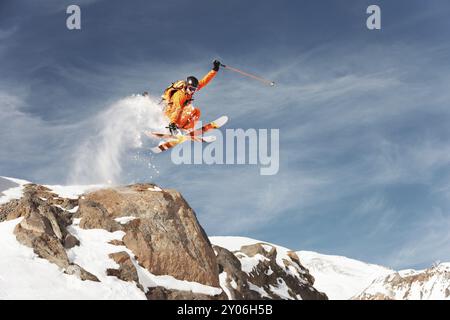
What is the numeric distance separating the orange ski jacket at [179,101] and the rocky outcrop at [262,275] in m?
37.7

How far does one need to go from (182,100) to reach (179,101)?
0.19m

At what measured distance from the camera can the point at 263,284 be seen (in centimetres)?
7850

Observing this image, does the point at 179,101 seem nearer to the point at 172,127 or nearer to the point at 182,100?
the point at 182,100

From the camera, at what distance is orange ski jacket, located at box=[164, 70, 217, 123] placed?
105 ft

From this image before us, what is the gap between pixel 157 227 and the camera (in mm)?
62281

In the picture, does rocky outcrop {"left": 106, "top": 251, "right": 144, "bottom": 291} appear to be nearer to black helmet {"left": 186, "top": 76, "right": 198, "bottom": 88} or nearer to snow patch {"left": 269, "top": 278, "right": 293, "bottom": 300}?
black helmet {"left": 186, "top": 76, "right": 198, "bottom": 88}

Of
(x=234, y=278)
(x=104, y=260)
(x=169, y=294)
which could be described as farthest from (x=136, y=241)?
(x=234, y=278)

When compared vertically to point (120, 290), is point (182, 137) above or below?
above

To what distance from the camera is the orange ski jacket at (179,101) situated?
105 feet

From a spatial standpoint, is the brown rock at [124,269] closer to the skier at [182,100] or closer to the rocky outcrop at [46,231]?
the rocky outcrop at [46,231]

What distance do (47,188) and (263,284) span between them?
36.0m

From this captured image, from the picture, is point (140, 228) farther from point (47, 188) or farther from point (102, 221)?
point (47, 188)

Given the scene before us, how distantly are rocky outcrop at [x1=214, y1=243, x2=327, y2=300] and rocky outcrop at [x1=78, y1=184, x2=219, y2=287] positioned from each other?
189 inches
